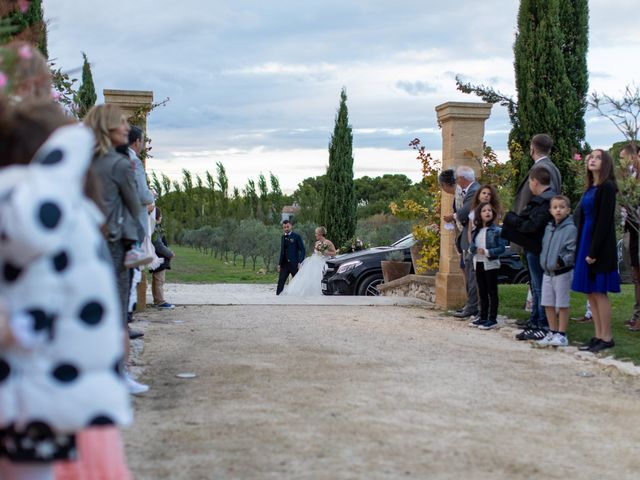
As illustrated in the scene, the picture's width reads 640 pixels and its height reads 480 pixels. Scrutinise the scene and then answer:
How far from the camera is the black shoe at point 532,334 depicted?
9305 millimetres

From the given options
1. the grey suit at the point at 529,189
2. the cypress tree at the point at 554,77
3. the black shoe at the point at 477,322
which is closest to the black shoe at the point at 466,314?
the black shoe at the point at 477,322

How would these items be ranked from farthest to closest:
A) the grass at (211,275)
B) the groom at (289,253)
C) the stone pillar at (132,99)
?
the grass at (211,275)
the groom at (289,253)
the stone pillar at (132,99)

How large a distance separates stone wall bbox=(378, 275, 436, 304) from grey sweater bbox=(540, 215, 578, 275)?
4222mm

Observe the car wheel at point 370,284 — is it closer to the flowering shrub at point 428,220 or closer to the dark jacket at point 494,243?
the flowering shrub at point 428,220

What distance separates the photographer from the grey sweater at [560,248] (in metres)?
8.63

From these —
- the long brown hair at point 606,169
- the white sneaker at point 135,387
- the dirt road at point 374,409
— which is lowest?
the dirt road at point 374,409

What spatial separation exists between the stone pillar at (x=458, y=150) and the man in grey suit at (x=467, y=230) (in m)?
0.85

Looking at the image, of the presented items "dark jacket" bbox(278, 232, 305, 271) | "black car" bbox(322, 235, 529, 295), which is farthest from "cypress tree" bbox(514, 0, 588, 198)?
"dark jacket" bbox(278, 232, 305, 271)

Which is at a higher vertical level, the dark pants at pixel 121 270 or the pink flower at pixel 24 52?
the pink flower at pixel 24 52

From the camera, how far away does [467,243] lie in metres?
10.8

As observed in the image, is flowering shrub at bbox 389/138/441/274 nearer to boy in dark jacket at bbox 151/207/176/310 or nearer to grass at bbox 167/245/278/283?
boy in dark jacket at bbox 151/207/176/310

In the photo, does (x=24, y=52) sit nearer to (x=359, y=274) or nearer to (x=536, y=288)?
(x=536, y=288)

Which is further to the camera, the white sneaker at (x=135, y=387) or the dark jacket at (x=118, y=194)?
the white sneaker at (x=135, y=387)

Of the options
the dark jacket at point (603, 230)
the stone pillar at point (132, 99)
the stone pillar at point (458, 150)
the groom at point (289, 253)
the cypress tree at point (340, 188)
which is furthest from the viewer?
the cypress tree at point (340, 188)
